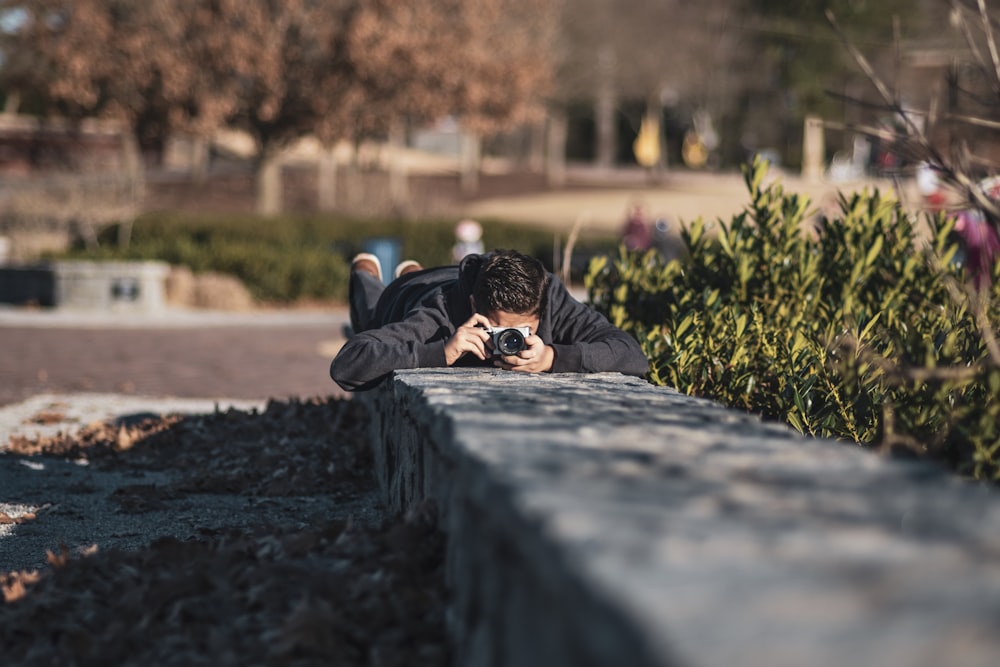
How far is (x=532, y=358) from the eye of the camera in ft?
15.0

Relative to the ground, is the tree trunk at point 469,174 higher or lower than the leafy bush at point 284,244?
higher

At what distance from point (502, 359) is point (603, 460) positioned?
2066 mm

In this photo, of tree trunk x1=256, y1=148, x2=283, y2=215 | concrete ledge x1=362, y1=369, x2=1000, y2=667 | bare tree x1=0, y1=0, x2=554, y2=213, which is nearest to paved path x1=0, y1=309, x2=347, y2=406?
concrete ledge x1=362, y1=369, x2=1000, y2=667

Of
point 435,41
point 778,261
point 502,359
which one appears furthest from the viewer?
point 435,41

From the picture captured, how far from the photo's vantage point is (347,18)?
24938mm

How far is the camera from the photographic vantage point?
459 cm

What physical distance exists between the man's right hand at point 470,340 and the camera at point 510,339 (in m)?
0.07

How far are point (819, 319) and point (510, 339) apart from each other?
1.98 metres

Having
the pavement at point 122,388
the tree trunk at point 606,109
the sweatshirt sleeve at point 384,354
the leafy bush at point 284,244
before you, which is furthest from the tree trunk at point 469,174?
the sweatshirt sleeve at point 384,354

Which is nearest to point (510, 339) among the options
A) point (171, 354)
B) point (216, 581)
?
point (216, 581)

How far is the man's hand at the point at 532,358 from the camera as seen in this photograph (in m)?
4.56

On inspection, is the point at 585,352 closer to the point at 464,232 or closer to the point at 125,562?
the point at 125,562

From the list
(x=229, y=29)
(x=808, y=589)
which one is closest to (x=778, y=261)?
(x=808, y=589)

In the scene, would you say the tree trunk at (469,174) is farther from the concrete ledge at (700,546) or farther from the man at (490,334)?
the concrete ledge at (700,546)
